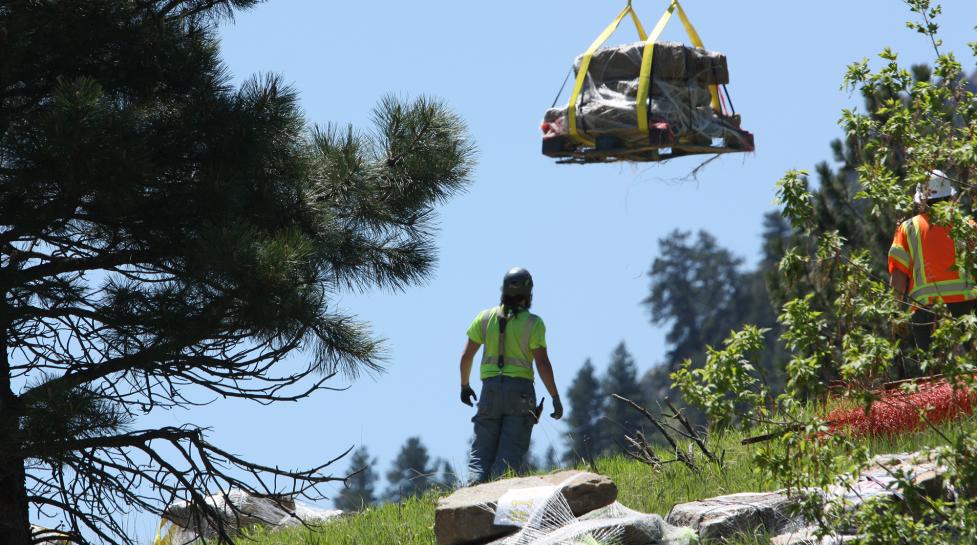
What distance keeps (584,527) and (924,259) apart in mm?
3885

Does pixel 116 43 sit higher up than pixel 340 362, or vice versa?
pixel 116 43

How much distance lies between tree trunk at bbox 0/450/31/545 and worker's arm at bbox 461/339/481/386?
3349mm

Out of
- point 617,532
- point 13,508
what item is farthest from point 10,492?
point 617,532

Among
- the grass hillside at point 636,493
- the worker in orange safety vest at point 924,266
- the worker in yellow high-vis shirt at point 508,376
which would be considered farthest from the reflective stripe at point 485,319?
the worker in orange safety vest at point 924,266

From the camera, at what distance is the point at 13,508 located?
9562mm

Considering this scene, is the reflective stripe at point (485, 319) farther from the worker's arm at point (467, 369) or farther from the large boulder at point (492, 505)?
the large boulder at point (492, 505)

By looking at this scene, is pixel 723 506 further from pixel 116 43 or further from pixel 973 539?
pixel 116 43

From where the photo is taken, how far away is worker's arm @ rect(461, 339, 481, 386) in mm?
11281

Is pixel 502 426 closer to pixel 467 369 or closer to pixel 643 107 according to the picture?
pixel 467 369

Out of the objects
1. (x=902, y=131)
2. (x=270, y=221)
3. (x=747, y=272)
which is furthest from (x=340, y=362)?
(x=747, y=272)

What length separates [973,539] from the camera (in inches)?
264

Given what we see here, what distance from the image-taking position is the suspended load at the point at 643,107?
35.2 feet

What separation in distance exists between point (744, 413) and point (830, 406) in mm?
3823

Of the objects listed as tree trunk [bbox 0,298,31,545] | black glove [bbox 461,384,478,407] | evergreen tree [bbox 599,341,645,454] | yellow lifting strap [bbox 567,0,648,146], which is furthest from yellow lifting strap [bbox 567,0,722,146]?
evergreen tree [bbox 599,341,645,454]
